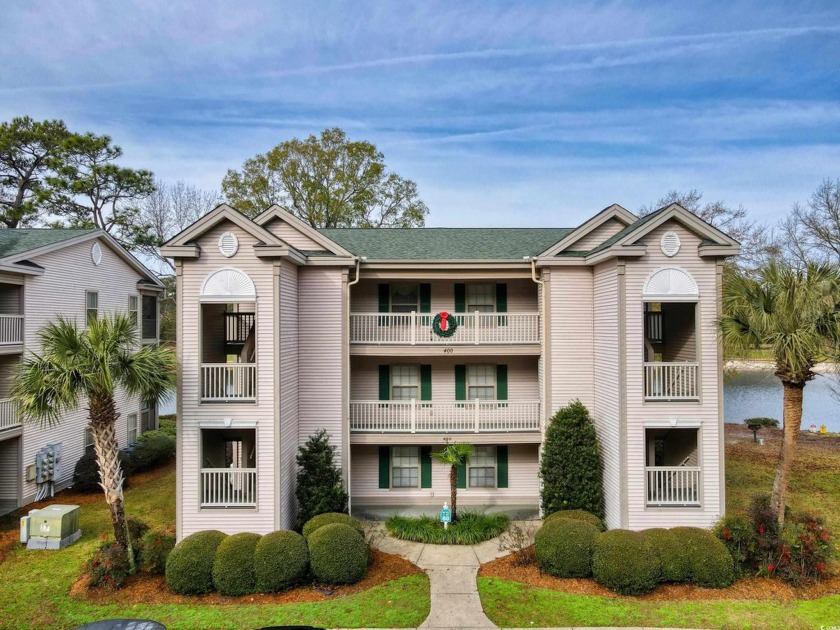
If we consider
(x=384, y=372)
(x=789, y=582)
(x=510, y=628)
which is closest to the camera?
(x=510, y=628)

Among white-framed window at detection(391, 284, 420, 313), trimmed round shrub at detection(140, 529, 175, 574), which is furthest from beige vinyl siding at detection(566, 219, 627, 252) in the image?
trimmed round shrub at detection(140, 529, 175, 574)

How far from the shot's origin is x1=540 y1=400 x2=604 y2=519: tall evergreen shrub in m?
11.8

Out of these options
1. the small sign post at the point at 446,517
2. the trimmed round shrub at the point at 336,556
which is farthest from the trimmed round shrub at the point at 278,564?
the small sign post at the point at 446,517

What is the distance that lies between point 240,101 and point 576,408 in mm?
22159

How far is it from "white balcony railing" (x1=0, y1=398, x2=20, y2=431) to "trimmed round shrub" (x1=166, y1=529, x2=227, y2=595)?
27.8 ft

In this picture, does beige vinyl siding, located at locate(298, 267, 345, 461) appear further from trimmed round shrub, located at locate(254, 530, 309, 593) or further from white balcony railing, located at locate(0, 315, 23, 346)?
white balcony railing, located at locate(0, 315, 23, 346)

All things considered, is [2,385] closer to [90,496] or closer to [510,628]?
[90,496]

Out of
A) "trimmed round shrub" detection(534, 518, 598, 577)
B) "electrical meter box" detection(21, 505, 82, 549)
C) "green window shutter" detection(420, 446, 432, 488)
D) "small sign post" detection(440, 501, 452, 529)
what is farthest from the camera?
"green window shutter" detection(420, 446, 432, 488)

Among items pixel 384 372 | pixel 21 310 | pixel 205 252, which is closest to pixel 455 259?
pixel 384 372

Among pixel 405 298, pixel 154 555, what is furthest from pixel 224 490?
pixel 405 298

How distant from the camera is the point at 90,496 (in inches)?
599


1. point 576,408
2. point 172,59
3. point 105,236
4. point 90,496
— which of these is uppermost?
point 172,59

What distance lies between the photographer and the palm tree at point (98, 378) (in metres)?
9.46

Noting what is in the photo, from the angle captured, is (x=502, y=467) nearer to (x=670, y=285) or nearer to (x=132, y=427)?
(x=670, y=285)
